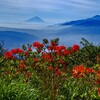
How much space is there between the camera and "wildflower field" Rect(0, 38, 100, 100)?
1104cm

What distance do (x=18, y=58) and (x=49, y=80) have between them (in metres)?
4.97

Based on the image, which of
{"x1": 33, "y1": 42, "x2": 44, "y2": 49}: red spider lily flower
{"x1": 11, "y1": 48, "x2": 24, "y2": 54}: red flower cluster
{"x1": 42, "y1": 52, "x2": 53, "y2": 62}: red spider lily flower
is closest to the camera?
{"x1": 42, "y1": 52, "x2": 53, "y2": 62}: red spider lily flower

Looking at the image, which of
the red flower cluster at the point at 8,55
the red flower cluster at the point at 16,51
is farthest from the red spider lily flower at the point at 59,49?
the red flower cluster at the point at 8,55

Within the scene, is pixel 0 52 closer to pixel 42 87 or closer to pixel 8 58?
pixel 8 58

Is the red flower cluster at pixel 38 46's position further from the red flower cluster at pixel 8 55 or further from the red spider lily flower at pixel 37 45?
the red flower cluster at pixel 8 55

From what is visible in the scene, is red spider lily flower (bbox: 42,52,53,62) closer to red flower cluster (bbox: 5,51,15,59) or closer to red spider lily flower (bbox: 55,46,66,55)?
red spider lily flower (bbox: 55,46,66,55)

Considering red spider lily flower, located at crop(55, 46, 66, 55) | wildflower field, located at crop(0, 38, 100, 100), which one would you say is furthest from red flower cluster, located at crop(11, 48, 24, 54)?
red spider lily flower, located at crop(55, 46, 66, 55)

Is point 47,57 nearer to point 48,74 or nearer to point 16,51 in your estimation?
point 16,51

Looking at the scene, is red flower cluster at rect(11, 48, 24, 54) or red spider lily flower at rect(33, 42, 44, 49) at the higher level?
red spider lily flower at rect(33, 42, 44, 49)

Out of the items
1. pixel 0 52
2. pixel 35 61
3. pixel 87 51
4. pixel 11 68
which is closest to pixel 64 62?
pixel 35 61

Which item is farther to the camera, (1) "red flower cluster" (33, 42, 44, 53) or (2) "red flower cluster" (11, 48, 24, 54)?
(1) "red flower cluster" (33, 42, 44, 53)

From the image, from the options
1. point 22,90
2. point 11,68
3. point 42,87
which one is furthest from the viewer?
point 11,68

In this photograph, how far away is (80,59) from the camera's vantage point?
66.4ft

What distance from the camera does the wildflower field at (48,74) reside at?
11.0 m
